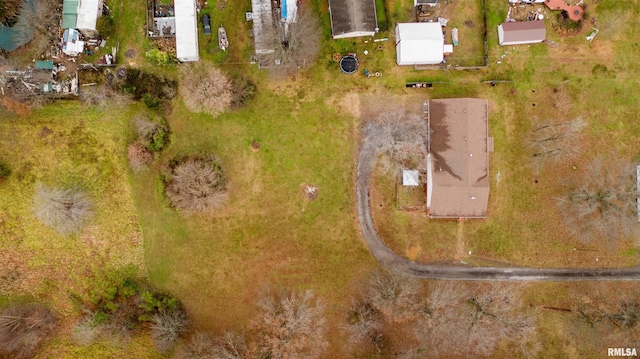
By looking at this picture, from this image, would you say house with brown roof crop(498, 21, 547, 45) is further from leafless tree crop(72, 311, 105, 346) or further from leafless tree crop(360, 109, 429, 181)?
leafless tree crop(72, 311, 105, 346)

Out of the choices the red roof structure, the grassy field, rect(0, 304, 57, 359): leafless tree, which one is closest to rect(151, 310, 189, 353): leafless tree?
the grassy field

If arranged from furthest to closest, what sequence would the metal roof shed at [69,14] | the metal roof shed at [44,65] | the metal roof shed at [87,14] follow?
the metal roof shed at [44,65] → the metal roof shed at [69,14] → the metal roof shed at [87,14]

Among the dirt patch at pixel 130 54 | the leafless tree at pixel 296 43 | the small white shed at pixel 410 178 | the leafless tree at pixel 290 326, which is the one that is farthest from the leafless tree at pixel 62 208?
the small white shed at pixel 410 178

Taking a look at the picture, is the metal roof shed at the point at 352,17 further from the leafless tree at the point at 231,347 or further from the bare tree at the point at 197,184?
the leafless tree at the point at 231,347

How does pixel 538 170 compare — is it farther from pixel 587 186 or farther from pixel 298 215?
pixel 298 215

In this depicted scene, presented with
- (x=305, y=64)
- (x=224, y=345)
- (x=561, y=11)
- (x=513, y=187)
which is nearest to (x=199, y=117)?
(x=305, y=64)

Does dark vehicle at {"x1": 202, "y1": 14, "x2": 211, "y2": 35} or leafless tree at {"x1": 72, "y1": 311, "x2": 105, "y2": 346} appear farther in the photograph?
dark vehicle at {"x1": 202, "y1": 14, "x2": 211, "y2": 35}

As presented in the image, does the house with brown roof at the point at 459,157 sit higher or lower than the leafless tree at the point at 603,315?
higher
